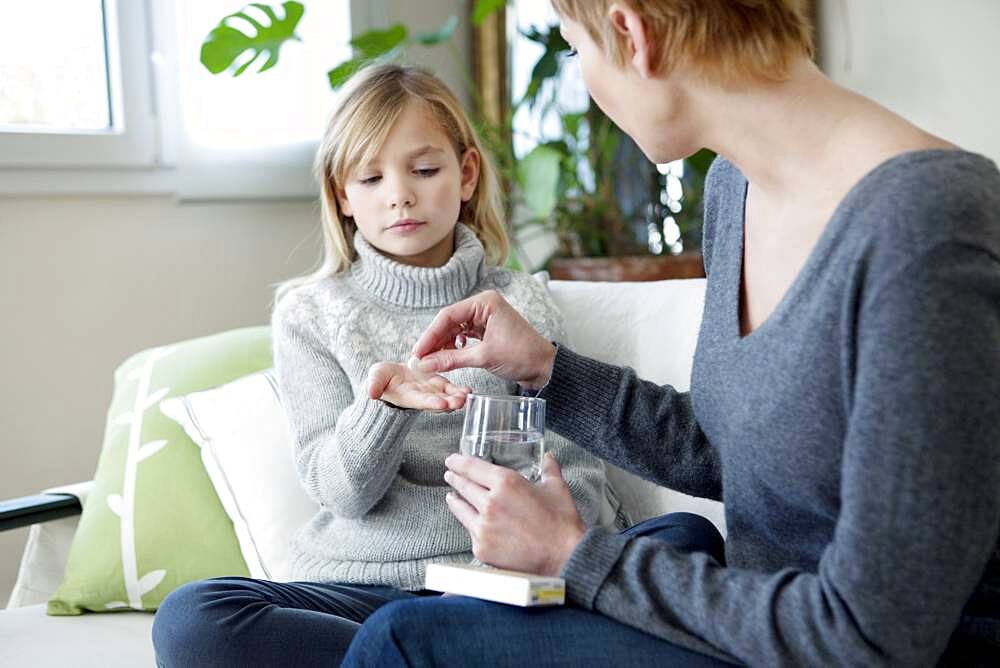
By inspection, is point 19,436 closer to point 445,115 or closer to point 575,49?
point 445,115

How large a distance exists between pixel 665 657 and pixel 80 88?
7.41ft

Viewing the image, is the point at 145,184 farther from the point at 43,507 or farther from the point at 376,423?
the point at 376,423

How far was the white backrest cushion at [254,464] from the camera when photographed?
1.77 meters

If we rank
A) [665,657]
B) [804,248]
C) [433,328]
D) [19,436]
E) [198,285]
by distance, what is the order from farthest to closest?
1. [198,285]
2. [19,436]
3. [433,328]
4. [804,248]
5. [665,657]

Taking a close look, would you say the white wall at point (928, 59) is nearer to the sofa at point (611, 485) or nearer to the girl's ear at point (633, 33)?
the sofa at point (611, 485)

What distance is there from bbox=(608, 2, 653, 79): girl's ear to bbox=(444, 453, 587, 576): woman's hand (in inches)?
15.6

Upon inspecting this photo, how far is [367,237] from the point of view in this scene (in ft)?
5.90

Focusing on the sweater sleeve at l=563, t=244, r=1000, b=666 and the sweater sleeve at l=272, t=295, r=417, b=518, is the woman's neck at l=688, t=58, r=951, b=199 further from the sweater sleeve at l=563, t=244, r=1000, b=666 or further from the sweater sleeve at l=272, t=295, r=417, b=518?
the sweater sleeve at l=272, t=295, r=417, b=518

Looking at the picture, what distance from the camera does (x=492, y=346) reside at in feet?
4.66

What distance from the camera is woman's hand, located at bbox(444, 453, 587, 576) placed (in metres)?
1.06

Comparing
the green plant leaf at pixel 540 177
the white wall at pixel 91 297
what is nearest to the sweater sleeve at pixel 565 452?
the white wall at pixel 91 297

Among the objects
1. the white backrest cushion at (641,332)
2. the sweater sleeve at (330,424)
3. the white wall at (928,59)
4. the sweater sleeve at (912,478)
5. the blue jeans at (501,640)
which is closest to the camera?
the sweater sleeve at (912,478)

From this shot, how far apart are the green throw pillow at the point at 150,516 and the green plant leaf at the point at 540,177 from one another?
1130 mm

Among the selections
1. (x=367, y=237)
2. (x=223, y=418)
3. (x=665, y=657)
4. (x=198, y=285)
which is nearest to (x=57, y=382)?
(x=198, y=285)
